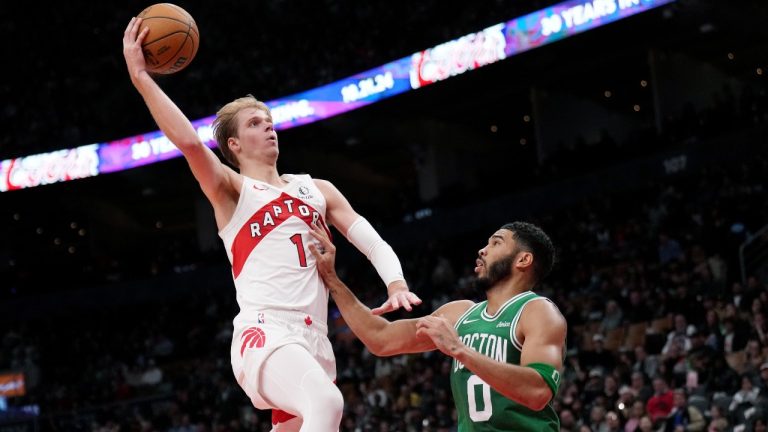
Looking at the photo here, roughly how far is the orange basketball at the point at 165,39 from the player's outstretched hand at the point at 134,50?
0.03 meters

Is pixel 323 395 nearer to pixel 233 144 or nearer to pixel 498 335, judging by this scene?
pixel 498 335

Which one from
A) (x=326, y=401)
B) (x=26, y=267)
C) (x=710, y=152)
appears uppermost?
(x=26, y=267)

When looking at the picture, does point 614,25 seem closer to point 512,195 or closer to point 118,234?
point 512,195

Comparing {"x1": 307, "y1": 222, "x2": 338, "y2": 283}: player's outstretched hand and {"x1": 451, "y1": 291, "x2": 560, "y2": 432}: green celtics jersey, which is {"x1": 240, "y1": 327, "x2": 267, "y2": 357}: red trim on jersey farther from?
{"x1": 451, "y1": 291, "x2": 560, "y2": 432}: green celtics jersey

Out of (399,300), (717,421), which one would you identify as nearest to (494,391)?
(399,300)

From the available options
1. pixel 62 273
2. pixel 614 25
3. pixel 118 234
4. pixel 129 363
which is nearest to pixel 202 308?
pixel 129 363

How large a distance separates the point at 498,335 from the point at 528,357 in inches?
10.6

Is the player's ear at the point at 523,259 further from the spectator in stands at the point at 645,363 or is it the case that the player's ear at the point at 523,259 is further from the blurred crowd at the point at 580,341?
the spectator in stands at the point at 645,363

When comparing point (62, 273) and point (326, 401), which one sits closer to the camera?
point (326, 401)

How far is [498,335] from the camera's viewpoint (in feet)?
16.6

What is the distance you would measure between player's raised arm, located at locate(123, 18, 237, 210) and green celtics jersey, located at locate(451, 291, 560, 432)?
1.39m

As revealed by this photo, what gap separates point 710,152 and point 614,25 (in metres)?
3.06

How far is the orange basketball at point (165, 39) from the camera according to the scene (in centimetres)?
502

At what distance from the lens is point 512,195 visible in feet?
77.2
